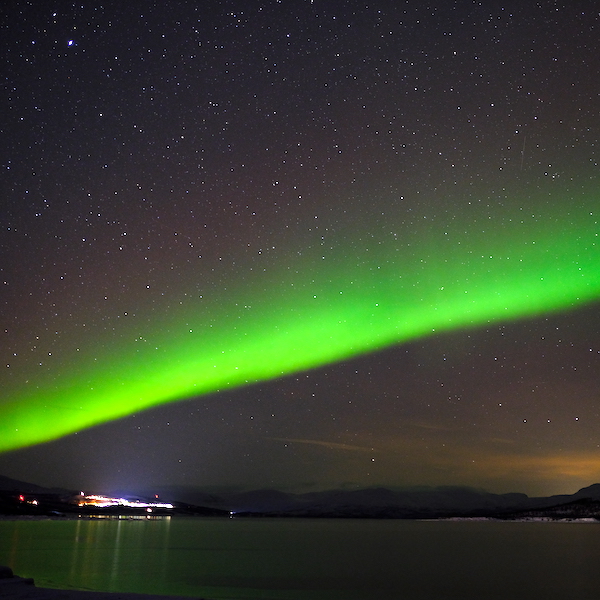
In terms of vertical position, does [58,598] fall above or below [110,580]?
above

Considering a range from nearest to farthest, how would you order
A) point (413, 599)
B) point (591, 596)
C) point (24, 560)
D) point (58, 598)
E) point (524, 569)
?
point (58, 598) < point (413, 599) < point (591, 596) < point (24, 560) < point (524, 569)

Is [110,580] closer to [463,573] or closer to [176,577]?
[176,577]

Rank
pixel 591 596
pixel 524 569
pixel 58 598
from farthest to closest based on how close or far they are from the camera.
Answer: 1. pixel 524 569
2. pixel 591 596
3. pixel 58 598

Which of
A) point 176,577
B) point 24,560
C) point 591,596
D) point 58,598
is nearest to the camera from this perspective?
point 58,598

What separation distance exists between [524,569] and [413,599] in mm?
23208

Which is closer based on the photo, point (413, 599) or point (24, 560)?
point (413, 599)

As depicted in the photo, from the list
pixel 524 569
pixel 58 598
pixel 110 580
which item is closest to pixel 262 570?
pixel 110 580

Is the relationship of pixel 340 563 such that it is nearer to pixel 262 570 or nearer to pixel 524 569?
pixel 262 570

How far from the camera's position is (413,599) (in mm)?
31906

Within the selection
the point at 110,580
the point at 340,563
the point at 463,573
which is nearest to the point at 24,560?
the point at 110,580

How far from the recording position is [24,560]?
43344mm

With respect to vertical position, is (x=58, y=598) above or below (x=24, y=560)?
above

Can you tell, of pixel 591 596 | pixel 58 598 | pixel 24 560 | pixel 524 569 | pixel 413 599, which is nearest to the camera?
pixel 58 598

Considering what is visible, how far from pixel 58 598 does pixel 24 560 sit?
2616 cm
